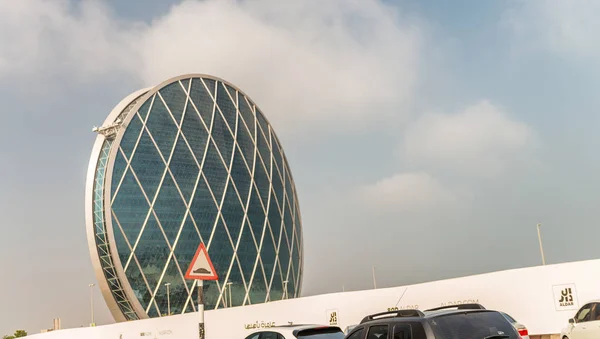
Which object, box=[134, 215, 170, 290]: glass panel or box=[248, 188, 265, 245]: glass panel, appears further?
box=[248, 188, 265, 245]: glass panel

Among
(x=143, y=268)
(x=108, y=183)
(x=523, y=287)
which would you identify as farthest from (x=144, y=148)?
(x=523, y=287)

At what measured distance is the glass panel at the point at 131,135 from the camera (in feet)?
218

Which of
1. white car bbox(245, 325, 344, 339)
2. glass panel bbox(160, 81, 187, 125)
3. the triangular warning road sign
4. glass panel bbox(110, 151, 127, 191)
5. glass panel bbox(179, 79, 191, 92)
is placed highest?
glass panel bbox(179, 79, 191, 92)

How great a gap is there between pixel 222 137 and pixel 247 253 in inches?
541

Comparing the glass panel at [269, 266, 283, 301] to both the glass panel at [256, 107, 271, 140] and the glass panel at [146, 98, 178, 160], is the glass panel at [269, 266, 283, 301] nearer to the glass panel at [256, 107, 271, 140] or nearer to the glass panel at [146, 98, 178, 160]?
the glass panel at [256, 107, 271, 140]

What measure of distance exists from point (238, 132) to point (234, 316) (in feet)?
151

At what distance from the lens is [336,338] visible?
1261 centimetres

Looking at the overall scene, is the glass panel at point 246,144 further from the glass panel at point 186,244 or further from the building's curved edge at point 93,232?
the building's curved edge at point 93,232

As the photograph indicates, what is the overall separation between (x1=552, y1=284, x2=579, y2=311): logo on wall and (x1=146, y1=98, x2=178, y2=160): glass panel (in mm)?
54147

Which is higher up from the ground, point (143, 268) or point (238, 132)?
point (238, 132)

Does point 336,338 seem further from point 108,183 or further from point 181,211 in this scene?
point 181,211

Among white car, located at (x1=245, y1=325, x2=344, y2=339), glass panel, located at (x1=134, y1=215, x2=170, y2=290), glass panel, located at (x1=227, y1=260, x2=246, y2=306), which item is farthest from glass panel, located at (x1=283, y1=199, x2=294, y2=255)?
white car, located at (x1=245, y1=325, x2=344, y2=339)

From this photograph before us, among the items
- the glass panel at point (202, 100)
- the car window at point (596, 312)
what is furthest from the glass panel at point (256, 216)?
the car window at point (596, 312)

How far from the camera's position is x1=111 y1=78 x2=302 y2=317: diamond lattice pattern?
66.4 metres
